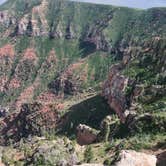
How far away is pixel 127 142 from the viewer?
6494 centimetres

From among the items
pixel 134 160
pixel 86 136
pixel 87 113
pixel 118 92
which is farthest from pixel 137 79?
pixel 134 160

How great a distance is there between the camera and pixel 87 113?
175000mm

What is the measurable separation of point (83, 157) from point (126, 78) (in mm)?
95624

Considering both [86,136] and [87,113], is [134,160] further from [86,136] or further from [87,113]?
[87,113]

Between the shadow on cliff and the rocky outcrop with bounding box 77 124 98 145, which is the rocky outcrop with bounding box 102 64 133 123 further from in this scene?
the rocky outcrop with bounding box 77 124 98 145

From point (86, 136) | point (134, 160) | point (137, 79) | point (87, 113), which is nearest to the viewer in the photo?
point (134, 160)

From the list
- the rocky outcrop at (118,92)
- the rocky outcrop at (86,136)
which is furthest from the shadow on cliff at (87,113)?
the rocky outcrop at (86,136)

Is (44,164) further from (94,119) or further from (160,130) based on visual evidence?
(94,119)

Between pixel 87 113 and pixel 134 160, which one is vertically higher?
pixel 134 160

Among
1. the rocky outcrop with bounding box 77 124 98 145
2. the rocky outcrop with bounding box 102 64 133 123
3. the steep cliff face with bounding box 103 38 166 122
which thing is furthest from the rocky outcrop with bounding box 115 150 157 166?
the rocky outcrop with bounding box 102 64 133 123

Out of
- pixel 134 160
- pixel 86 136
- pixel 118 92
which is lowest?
pixel 118 92

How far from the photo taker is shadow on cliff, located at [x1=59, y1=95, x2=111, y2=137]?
550 ft

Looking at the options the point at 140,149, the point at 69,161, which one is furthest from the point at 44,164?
the point at 140,149

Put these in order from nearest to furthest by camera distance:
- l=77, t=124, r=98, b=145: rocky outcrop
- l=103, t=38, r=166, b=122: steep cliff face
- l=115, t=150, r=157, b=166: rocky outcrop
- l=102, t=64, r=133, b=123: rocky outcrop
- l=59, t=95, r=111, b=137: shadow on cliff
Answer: l=115, t=150, r=157, b=166: rocky outcrop, l=77, t=124, r=98, b=145: rocky outcrop, l=103, t=38, r=166, b=122: steep cliff face, l=102, t=64, r=133, b=123: rocky outcrop, l=59, t=95, r=111, b=137: shadow on cliff
